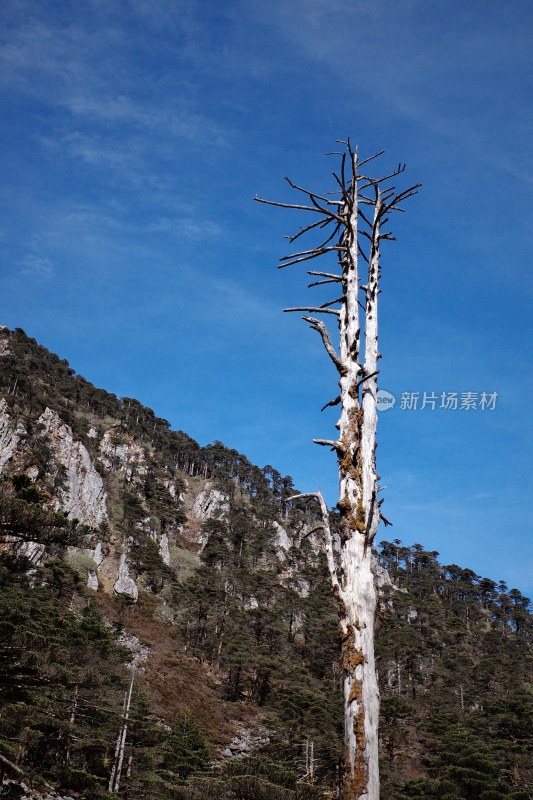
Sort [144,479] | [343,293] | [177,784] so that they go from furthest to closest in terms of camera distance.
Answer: [144,479]
[177,784]
[343,293]

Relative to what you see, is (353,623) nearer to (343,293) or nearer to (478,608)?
(343,293)

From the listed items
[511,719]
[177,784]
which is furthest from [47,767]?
[511,719]

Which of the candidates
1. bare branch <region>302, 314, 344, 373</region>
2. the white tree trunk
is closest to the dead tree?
bare branch <region>302, 314, 344, 373</region>

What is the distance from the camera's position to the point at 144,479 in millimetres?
92750

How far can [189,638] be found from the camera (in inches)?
2221

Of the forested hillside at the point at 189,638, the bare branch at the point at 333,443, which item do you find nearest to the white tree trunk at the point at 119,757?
the forested hillside at the point at 189,638

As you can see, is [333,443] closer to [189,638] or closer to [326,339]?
[326,339]

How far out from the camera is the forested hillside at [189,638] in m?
22.6

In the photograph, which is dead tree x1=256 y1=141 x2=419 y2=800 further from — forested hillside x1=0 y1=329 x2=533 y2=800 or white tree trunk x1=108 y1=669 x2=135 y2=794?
white tree trunk x1=108 y1=669 x2=135 y2=794

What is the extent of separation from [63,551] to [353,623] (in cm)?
6074

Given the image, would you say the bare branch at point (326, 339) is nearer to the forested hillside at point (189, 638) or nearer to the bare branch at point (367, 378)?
the bare branch at point (367, 378)

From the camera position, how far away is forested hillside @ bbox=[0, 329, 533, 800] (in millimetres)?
22578

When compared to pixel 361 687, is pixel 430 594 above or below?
above

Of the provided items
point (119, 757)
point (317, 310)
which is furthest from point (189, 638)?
point (317, 310)
